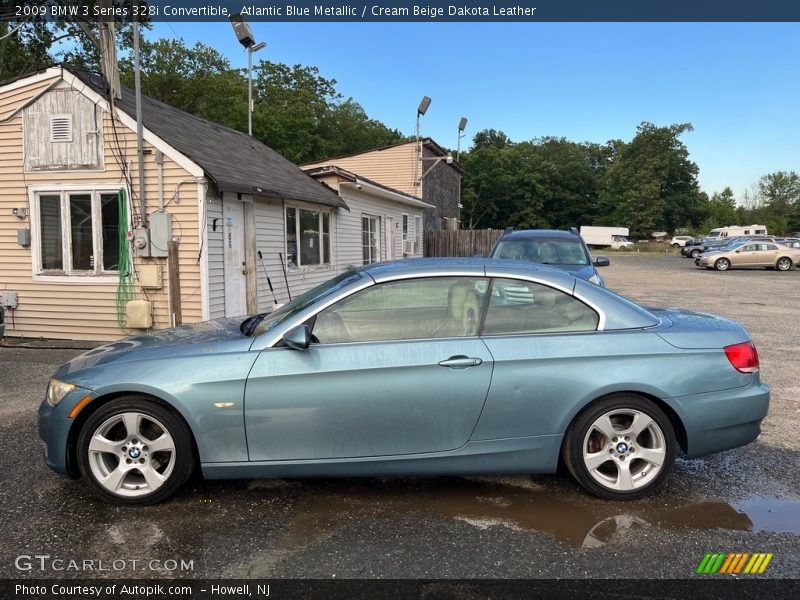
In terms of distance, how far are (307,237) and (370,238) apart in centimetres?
479

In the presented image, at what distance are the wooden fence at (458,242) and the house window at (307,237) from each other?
41.4 ft

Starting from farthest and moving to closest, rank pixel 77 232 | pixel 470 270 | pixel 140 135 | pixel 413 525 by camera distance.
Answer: pixel 77 232
pixel 140 135
pixel 470 270
pixel 413 525

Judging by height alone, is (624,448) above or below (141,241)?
below

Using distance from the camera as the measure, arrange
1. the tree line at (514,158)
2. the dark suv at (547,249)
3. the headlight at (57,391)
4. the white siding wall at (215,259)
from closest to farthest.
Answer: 1. the headlight at (57,391)
2. the white siding wall at (215,259)
3. the dark suv at (547,249)
4. the tree line at (514,158)

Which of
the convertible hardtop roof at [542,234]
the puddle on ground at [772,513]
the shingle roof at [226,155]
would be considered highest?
the shingle roof at [226,155]

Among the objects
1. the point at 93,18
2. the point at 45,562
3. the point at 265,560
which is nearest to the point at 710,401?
the point at 265,560

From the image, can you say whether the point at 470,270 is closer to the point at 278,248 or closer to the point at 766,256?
the point at 278,248

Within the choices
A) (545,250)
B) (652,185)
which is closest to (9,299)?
(545,250)

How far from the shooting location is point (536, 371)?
338cm

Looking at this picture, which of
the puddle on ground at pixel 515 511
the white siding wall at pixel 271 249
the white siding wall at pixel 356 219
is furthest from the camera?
the white siding wall at pixel 356 219

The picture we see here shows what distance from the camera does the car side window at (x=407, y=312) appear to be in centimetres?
348

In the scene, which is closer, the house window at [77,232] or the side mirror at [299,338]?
the side mirror at [299,338]

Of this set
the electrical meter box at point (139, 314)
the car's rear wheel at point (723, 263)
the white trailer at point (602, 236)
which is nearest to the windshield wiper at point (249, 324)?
the electrical meter box at point (139, 314)

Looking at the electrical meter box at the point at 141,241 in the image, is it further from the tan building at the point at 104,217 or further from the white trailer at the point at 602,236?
the white trailer at the point at 602,236
